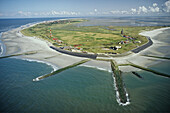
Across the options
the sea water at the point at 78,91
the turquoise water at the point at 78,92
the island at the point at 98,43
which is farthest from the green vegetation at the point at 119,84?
the island at the point at 98,43

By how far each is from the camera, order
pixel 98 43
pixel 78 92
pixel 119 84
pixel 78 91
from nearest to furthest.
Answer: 1. pixel 78 92
2. pixel 78 91
3. pixel 119 84
4. pixel 98 43

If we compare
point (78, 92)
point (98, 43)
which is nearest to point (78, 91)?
point (78, 92)

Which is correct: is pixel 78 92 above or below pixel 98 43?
below

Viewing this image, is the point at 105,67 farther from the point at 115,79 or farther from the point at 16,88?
the point at 16,88

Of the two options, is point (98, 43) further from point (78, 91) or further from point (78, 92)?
point (78, 92)

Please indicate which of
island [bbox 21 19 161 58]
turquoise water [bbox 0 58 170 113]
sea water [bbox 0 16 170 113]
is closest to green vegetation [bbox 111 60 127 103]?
sea water [bbox 0 16 170 113]

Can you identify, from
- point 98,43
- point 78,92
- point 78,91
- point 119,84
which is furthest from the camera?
point 98,43

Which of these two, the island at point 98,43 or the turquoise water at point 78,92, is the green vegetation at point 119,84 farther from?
the island at point 98,43

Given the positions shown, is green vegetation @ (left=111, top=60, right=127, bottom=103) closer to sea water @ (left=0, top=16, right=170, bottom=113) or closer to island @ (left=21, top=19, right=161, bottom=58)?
sea water @ (left=0, top=16, right=170, bottom=113)
